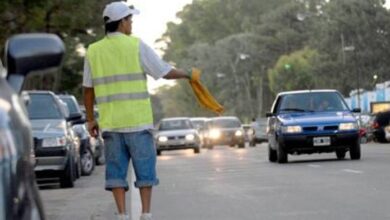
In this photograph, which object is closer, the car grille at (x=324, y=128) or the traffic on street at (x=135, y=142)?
the traffic on street at (x=135, y=142)

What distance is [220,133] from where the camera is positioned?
54500mm

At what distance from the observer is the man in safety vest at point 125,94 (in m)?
9.34

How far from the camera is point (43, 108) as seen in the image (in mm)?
19953

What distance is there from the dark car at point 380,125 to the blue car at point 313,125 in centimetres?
2276

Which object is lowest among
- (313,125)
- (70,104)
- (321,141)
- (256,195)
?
(256,195)

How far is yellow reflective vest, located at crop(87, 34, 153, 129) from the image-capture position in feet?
30.7

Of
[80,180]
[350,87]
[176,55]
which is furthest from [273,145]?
[176,55]

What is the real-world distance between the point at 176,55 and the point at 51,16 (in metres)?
102

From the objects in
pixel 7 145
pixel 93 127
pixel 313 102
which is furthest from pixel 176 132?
pixel 7 145

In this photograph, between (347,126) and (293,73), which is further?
(293,73)

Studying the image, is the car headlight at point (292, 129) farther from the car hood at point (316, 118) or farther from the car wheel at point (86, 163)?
the car wheel at point (86, 163)

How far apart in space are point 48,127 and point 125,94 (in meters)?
9.68

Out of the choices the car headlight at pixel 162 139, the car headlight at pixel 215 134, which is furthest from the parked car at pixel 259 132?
the car headlight at pixel 162 139

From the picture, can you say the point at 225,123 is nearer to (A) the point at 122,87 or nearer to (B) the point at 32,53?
(A) the point at 122,87
